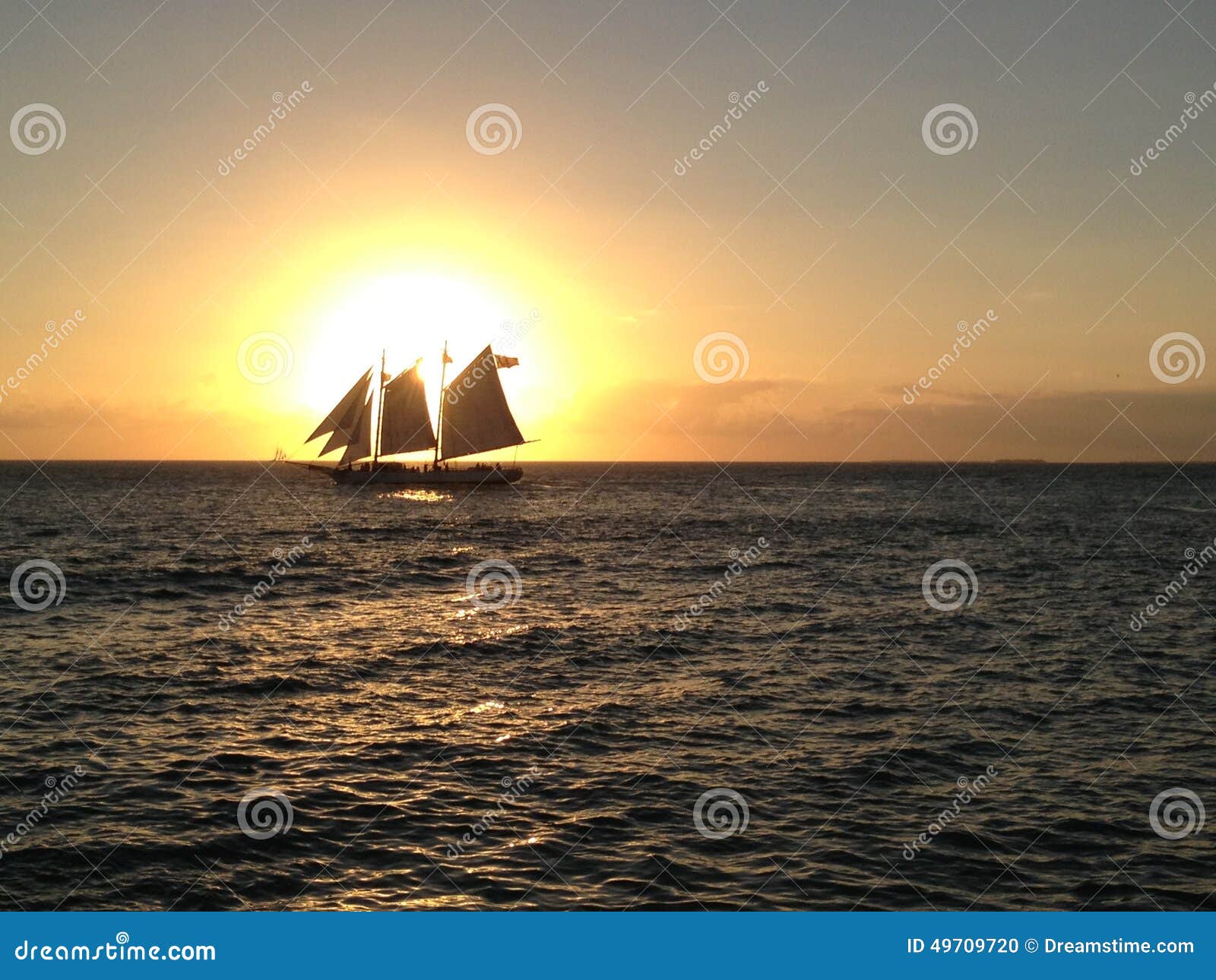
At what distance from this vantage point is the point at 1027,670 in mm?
23219

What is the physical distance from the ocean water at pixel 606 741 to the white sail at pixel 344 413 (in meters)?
65.9

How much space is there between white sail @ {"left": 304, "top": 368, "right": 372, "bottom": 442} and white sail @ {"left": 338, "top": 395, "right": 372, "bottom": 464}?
1519 mm

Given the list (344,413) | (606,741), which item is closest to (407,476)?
(344,413)

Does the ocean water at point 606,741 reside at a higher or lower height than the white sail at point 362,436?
lower

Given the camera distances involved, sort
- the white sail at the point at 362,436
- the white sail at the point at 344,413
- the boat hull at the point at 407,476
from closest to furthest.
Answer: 1. the white sail at the point at 344,413
2. the white sail at the point at 362,436
3. the boat hull at the point at 407,476

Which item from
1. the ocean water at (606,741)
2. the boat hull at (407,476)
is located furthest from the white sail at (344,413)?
the ocean water at (606,741)

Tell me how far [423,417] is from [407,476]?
13.4 m

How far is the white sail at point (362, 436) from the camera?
4333 inches

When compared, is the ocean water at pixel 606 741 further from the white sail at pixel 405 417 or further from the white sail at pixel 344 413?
the white sail at pixel 405 417

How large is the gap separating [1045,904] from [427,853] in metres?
7.36

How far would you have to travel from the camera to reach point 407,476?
124562 millimetres

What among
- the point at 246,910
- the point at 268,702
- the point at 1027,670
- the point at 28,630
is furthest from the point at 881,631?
the point at 28,630

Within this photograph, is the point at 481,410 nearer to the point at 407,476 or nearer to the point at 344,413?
the point at 344,413

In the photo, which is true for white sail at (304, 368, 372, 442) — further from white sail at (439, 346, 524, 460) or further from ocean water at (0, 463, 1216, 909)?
ocean water at (0, 463, 1216, 909)
